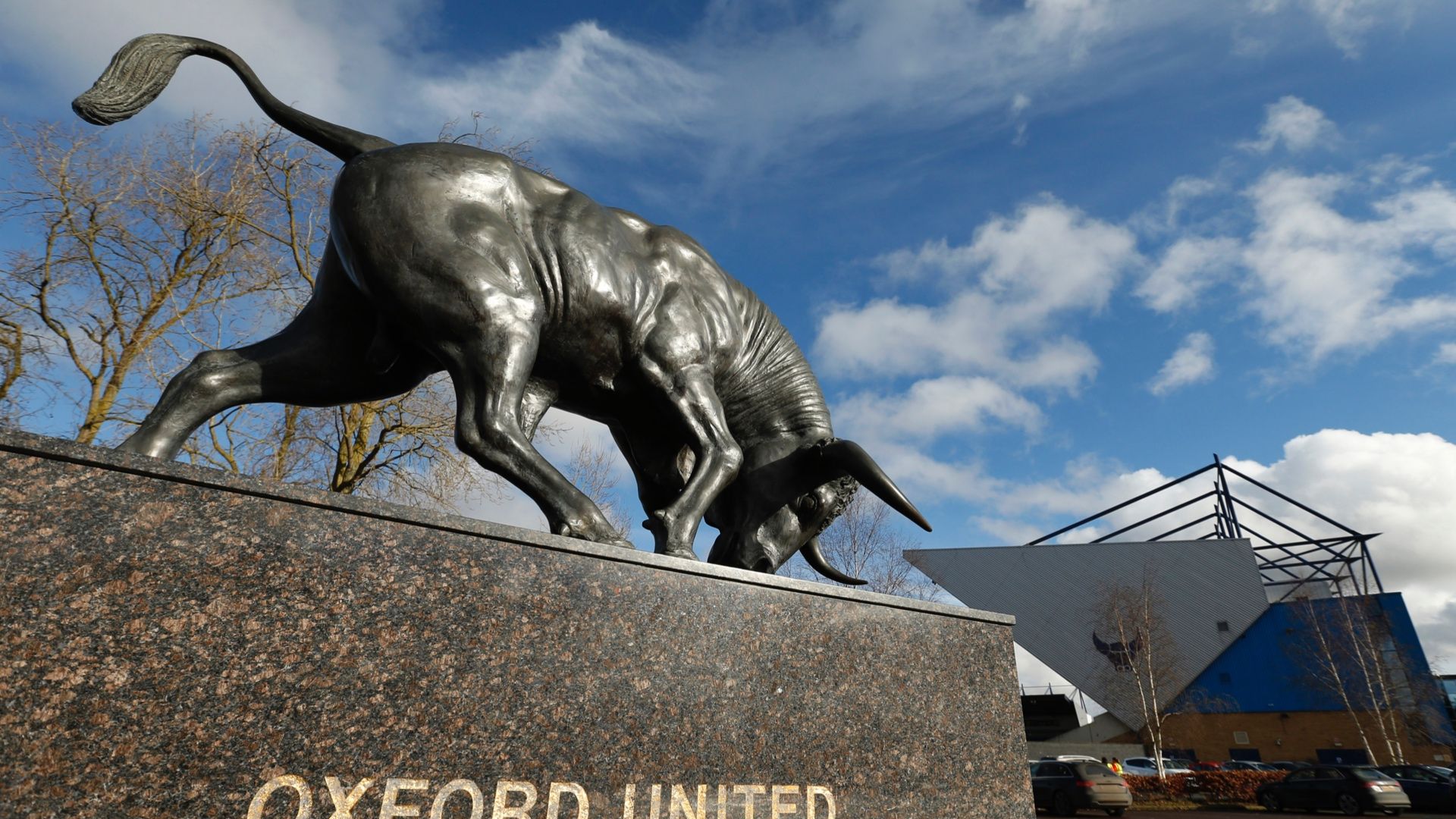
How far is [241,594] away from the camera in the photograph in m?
2.27

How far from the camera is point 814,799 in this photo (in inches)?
122

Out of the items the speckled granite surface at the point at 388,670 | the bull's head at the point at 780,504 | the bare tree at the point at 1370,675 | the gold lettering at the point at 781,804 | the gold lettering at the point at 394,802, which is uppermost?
the bare tree at the point at 1370,675

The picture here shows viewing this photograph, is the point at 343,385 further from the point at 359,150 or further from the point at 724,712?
the point at 724,712

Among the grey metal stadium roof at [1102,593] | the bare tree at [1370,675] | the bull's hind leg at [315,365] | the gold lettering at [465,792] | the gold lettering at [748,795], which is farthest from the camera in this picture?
→ the grey metal stadium roof at [1102,593]

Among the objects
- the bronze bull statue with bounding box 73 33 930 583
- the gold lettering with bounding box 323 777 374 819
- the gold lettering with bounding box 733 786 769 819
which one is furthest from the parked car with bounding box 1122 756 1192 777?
the gold lettering with bounding box 323 777 374 819

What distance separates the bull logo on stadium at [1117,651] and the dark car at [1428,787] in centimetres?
1830

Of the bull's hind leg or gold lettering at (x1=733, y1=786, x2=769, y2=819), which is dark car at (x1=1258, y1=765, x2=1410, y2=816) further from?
the bull's hind leg

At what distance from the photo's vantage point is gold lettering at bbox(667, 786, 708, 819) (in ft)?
9.04

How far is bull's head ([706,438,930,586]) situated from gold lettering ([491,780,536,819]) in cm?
210

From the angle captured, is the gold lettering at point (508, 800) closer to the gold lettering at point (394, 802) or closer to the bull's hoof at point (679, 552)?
the gold lettering at point (394, 802)

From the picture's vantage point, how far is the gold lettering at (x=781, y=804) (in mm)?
2984

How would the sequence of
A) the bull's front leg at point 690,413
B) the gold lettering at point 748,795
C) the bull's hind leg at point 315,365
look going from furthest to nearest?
the bull's front leg at point 690,413, the bull's hind leg at point 315,365, the gold lettering at point 748,795

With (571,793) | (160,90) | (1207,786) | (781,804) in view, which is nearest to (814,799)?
(781,804)

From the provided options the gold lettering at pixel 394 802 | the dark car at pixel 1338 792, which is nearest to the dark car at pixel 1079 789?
the dark car at pixel 1338 792
